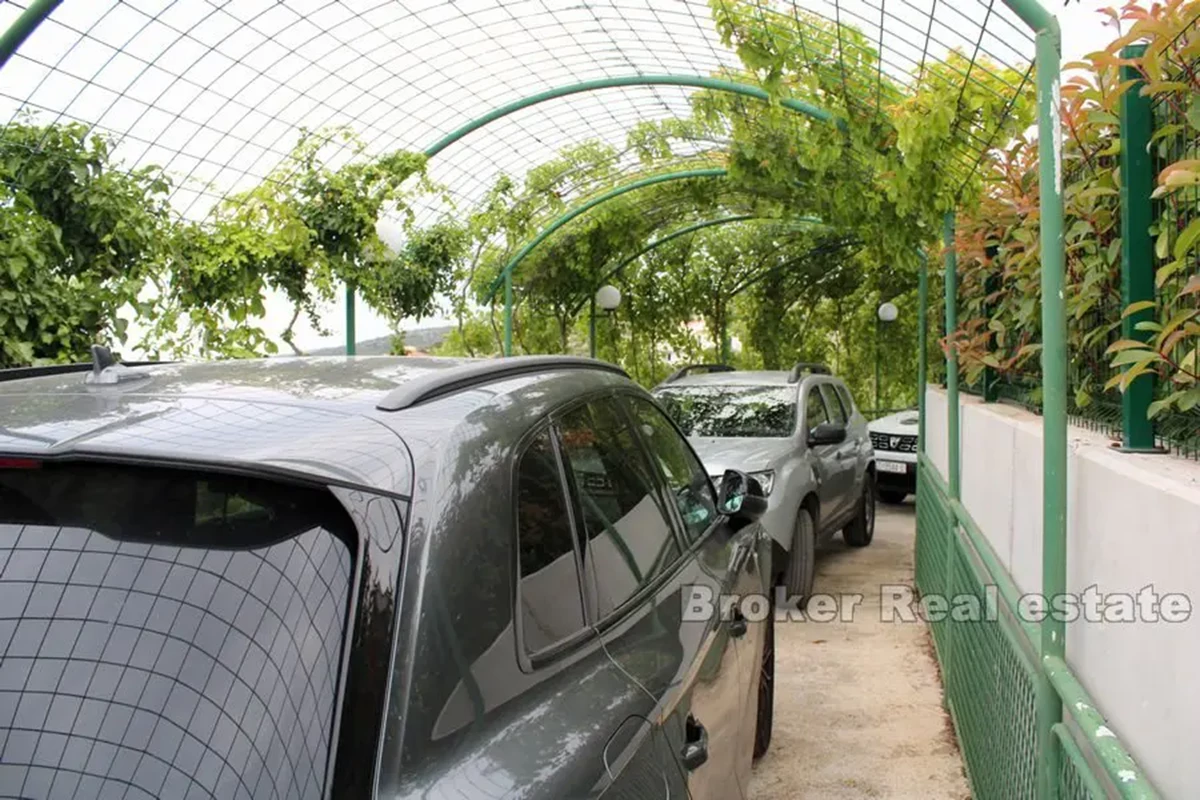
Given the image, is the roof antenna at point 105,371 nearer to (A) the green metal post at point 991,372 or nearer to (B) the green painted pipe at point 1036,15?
(B) the green painted pipe at point 1036,15

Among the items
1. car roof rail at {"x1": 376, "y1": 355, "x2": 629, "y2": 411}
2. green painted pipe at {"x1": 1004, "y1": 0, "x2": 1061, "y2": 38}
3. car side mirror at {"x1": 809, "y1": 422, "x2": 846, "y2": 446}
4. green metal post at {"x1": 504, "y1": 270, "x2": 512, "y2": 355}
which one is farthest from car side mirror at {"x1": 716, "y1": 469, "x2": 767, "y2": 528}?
green metal post at {"x1": 504, "y1": 270, "x2": 512, "y2": 355}

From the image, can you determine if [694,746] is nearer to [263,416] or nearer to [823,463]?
[263,416]

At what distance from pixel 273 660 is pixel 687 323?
1796cm

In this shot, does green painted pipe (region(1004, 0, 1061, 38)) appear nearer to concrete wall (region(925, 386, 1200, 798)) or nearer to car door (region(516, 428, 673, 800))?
concrete wall (region(925, 386, 1200, 798))

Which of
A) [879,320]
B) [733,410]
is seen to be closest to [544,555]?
[733,410]

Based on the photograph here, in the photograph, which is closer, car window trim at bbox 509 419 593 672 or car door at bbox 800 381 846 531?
car window trim at bbox 509 419 593 672

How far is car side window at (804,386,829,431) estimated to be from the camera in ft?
27.2

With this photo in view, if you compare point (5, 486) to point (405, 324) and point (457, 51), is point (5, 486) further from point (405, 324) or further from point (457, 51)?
point (405, 324)

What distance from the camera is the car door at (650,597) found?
220cm

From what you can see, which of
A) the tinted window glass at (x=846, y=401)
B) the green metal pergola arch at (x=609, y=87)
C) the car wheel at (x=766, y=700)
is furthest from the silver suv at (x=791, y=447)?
the green metal pergola arch at (x=609, y=87)

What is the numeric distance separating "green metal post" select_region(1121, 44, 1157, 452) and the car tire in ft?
24.0

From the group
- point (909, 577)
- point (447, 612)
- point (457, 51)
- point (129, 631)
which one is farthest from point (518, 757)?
point (457, 51)

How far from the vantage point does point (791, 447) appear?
298 inches

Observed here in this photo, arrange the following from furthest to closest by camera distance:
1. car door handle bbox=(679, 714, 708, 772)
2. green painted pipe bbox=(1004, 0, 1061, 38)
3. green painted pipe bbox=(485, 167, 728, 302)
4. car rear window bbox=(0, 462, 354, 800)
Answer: green painted pipe bbox=(485, 167, 728, 302) → green painted pipe bbox=(1004, 0, 1061, 38) → car door handle bbox=(679, 714, 708, 772) → car rear window bbox=(0, 462, 354, 800)
